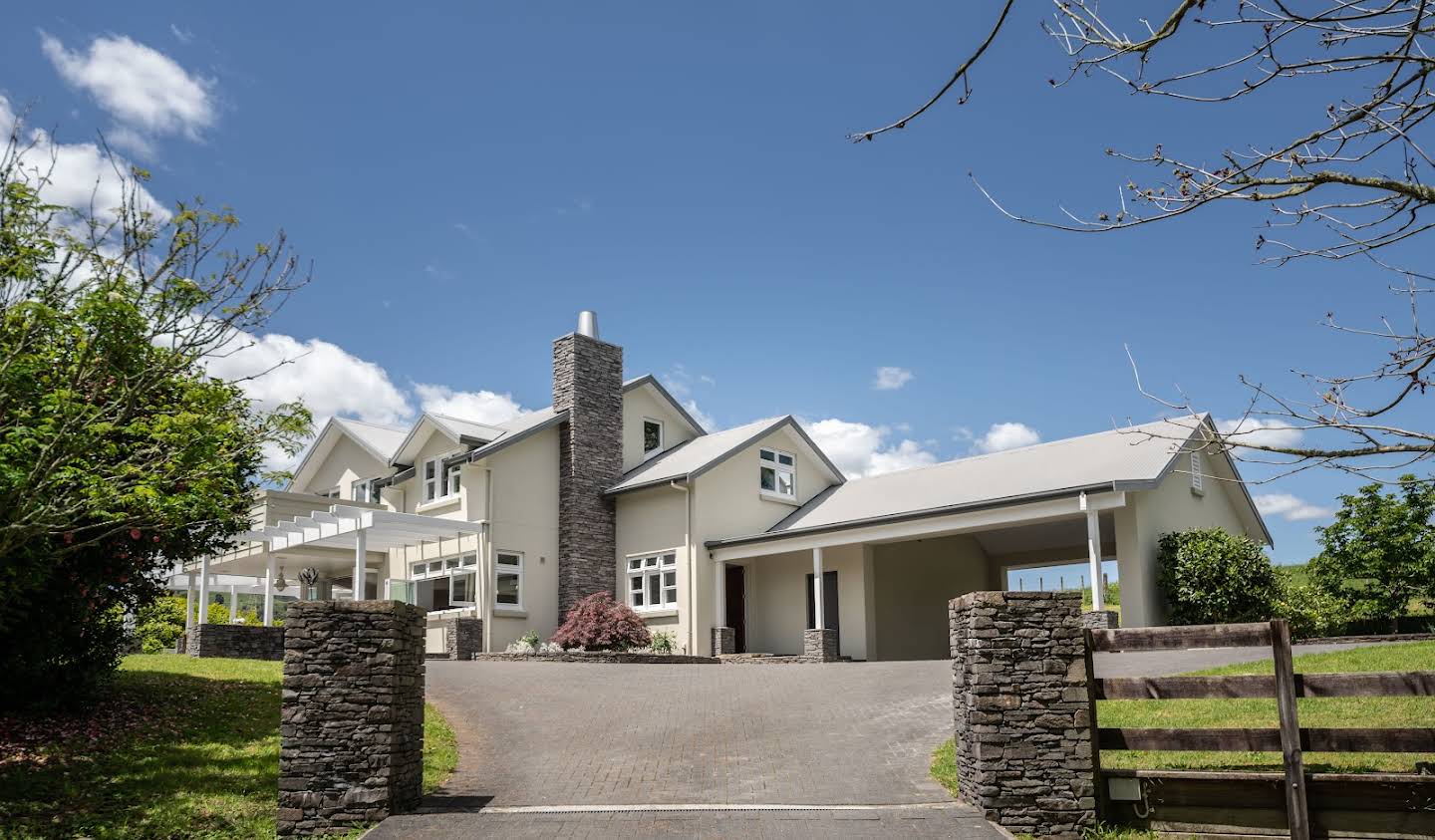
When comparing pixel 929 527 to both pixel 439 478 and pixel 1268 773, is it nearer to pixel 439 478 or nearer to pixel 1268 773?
pixel 439 478

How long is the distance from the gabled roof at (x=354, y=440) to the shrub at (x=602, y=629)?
844 centimetres

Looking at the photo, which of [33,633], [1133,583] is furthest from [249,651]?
[1133,583]

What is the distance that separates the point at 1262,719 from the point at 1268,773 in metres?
2.86

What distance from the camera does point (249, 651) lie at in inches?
843

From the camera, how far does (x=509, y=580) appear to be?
25891mm

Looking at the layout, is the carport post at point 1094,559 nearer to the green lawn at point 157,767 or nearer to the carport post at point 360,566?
the green lawn at point 157,767

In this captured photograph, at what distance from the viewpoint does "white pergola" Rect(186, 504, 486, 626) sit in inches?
921

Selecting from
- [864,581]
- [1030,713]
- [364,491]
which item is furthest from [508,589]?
[1030,713]

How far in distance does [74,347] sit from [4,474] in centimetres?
183

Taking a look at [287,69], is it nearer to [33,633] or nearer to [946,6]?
[33,633]

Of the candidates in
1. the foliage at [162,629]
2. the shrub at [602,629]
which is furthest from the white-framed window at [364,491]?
the shrub at [602,629]

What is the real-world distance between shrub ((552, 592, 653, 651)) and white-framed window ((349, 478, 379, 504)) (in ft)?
27.9

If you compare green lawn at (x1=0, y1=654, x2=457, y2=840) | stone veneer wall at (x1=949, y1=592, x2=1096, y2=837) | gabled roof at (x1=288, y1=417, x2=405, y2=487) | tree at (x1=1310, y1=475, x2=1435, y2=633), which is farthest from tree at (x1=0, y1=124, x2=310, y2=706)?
tree at (x1=1310, y1=475, x2=1435, y2=633)

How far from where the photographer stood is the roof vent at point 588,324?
2795 cm
